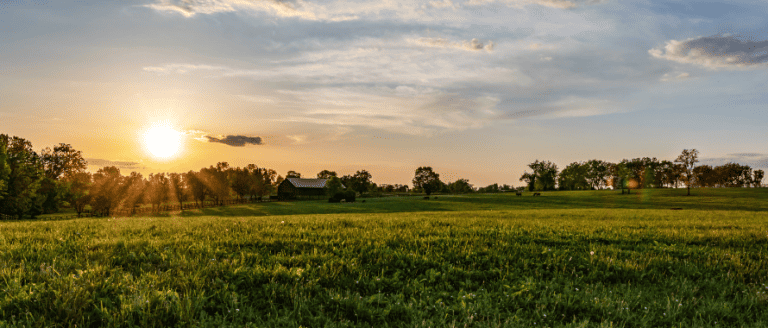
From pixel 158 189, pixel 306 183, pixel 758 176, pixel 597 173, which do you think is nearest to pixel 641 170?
pixel 597 173

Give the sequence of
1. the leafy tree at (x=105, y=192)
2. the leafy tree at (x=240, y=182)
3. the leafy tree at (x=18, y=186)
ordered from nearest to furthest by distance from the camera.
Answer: the leafy tree at (x=18, y=186)
the leafy tree at (x=105, y=192)
the leafy tree at (x=240, y=182)

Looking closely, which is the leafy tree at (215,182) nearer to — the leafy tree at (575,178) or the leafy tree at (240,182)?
the leafy tree at (240,182)

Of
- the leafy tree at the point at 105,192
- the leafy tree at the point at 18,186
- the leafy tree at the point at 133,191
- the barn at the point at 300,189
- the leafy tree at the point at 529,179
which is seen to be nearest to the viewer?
the leafy tree at the point at 18,186

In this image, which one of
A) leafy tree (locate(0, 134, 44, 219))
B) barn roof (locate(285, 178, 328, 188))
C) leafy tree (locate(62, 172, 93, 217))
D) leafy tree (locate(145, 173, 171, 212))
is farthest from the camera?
barn roof (locate(285, 178, 328, 188))

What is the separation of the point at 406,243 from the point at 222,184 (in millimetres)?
89893

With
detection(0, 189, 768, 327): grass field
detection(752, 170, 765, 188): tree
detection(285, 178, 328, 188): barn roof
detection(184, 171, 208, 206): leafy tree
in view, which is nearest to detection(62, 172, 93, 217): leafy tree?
detection(184, 171, 208, 206): leafy tree

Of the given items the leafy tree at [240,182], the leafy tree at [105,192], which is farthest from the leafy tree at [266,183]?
the leafy tree at [105,192]

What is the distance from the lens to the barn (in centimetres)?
12959

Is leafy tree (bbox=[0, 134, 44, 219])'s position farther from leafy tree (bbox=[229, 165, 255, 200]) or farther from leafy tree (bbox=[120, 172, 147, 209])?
leafy tree (bbox=[229, 165, 255, 200])

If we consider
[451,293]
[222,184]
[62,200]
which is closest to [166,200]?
[222,184]

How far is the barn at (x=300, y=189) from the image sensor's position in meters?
130

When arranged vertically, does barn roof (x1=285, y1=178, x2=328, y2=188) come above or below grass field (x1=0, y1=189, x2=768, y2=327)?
above

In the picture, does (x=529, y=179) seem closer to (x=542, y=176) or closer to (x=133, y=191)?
(x=542, y=176)

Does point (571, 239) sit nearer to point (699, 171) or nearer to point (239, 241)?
point (239, 241)
